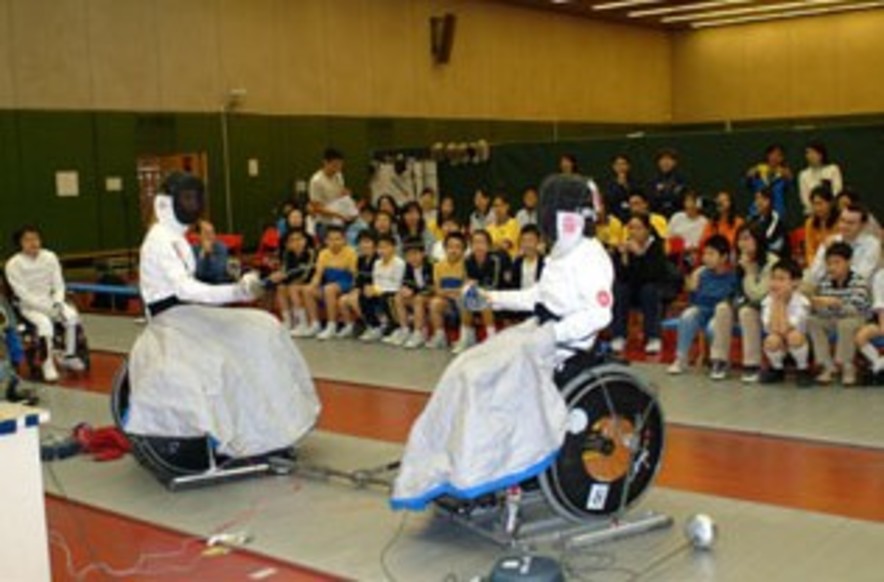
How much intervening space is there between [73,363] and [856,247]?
5722 millimetres

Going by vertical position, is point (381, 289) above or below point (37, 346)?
above

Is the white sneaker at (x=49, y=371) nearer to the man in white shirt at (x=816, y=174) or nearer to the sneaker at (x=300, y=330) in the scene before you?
the sneaker at (x=300, y=330)

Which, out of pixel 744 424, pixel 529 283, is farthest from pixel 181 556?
pixel 529 283

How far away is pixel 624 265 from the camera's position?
25.2 feet

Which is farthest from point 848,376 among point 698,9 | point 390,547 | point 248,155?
point 698,9

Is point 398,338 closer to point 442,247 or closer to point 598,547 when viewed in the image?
point 442,247

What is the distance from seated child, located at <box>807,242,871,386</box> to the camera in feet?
20.2

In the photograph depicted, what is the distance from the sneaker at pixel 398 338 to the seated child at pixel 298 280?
890mm

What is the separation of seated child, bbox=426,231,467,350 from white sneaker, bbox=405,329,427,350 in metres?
0.08

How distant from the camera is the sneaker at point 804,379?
6.30 meters

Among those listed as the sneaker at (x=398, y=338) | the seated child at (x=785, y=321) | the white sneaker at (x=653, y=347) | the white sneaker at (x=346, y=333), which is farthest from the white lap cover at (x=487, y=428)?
the white sneaker at (x=346, y=333)

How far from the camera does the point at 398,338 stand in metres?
8.48

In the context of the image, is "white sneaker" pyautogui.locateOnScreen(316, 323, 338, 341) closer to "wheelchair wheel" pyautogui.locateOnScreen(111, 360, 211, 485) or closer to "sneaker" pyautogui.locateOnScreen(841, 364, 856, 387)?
"wheelchair wheel" pyautogui.locateOnScreen(111, 360, 211, 485)

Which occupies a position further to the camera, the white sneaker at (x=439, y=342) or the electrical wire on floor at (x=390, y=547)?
the white sneaker at (x=439, y=342)
